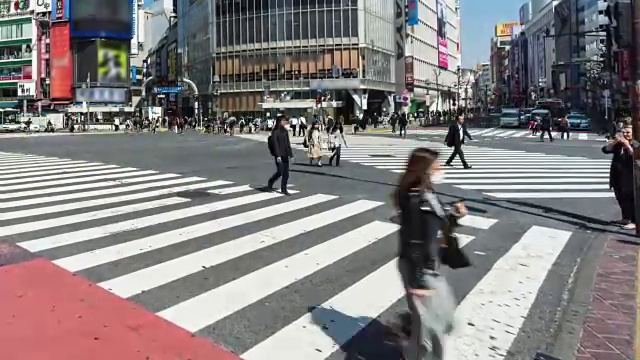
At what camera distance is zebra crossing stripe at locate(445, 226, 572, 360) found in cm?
443

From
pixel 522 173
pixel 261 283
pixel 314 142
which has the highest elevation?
pixel 314 142

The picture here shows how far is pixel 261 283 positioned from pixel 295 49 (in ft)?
209

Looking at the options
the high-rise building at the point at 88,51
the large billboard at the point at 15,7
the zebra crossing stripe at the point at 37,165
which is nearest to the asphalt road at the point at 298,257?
the zebra crossing stripe at the point at 37,165

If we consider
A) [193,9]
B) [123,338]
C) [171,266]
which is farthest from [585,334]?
[193,9]

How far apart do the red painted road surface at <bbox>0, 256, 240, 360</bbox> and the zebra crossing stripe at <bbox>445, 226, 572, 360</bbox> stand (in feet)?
6.16

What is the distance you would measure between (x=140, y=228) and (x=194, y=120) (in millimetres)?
63916

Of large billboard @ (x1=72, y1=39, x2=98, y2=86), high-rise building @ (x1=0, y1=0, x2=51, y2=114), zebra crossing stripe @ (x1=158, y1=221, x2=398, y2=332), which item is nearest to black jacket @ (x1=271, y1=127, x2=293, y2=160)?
zebra crossing stripe @ (x1=158, y1=221, x2=398, y2=332)

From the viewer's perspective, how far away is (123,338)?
4.51m

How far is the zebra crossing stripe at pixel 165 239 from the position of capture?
688cm

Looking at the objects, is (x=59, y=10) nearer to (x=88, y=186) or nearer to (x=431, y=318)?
(x=88, y=186)

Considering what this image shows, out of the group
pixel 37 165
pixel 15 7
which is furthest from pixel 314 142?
pixel 15 7

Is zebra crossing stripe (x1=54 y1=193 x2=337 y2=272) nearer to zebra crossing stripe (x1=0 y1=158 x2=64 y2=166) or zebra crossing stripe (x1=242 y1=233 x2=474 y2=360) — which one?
zebra crossing stripe (x1=242 y1=233 x2=474 y2=360)

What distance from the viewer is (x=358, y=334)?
4641 millimetres

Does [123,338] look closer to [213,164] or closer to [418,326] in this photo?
[418,326]
